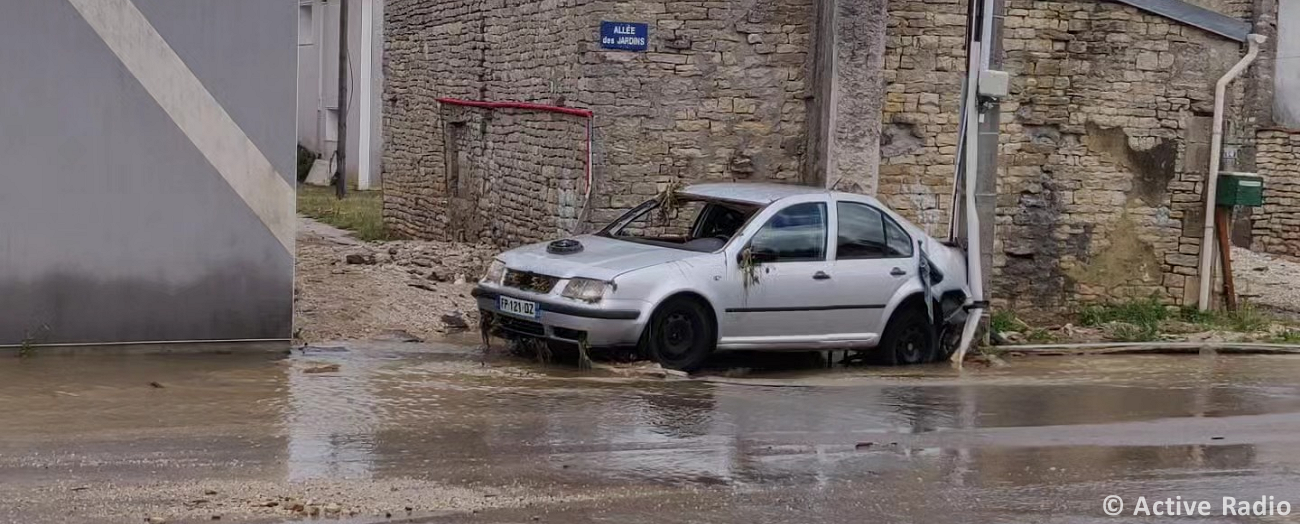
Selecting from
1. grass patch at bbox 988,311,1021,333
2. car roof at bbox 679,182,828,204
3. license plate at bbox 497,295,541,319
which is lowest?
grass patch at bbox 988,311,1021,333

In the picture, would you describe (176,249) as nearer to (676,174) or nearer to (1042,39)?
(676,174)

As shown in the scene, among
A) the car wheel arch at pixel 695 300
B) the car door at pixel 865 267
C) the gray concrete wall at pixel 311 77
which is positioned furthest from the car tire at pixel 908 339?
the gray concrete wall at pixel 311 77

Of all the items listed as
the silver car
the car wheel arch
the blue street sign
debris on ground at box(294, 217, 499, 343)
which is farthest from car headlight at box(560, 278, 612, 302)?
the blue street sign

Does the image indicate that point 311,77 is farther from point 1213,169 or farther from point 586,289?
point 586,289

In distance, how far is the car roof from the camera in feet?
40.0

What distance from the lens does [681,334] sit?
11438 mm

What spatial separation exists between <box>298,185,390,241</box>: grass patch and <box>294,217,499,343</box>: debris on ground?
18.1 ft

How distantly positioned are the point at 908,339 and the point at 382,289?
187 inches

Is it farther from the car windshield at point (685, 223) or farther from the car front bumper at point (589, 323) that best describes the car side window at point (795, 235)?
the car front bumper at point (589, 323)

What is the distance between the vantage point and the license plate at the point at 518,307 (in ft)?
37.0

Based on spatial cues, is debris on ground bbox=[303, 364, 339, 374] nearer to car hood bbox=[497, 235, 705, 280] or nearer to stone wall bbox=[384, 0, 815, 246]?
car hood bbox=[497, 235, 705, 280]

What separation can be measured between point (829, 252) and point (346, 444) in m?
4.90

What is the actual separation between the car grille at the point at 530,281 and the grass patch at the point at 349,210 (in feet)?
36.7

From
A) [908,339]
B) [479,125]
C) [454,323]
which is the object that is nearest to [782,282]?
[908,339]
